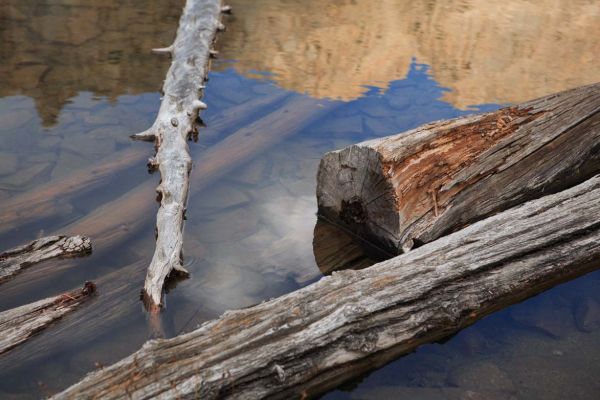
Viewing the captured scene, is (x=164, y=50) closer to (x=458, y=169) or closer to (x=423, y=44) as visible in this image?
(x=423, y=44)

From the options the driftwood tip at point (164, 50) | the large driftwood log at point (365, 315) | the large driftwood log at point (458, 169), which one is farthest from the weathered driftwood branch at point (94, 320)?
the driftwood tip at point (164, 50)

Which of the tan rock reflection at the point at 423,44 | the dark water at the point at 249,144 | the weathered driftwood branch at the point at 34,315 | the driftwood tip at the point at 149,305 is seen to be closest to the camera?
the weathered driftwood branch at the point at 34,315

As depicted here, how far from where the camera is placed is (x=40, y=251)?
4.20 meters

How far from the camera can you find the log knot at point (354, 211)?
435 centimetres

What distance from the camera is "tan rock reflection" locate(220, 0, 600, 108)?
805 cm

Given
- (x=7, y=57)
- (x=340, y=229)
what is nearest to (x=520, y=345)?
(x=340, y=229)

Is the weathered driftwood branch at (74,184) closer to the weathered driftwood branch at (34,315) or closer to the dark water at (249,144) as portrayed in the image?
the dark water at (249,144)

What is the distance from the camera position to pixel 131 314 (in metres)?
3.79

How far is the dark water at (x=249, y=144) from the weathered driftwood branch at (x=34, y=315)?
0.07m

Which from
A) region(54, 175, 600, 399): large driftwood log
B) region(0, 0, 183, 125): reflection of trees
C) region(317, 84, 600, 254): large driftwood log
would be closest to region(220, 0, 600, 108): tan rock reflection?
region(0, 0, 183, 125): reflection of trees

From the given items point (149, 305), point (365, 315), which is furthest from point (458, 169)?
point (149, 305)

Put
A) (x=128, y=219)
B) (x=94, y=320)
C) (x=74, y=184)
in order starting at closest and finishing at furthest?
(x=94, y=320) < (x=128, y=219) < (x=74, y=184)

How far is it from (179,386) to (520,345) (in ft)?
6.91

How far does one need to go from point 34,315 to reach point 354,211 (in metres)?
2.14
